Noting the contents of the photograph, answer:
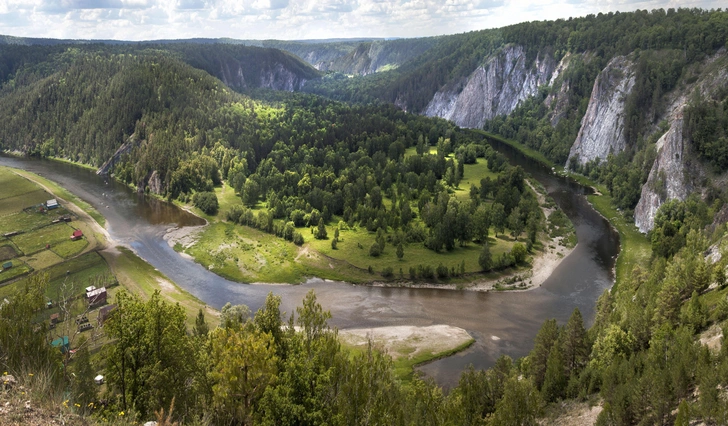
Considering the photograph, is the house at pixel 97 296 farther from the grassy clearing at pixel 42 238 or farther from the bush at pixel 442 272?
the bush at pixel 442 272

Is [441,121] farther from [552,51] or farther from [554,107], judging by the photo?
[552,51]

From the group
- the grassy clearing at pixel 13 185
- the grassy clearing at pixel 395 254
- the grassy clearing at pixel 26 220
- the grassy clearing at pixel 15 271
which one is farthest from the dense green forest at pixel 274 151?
the grassy clearing at pixel 15 271

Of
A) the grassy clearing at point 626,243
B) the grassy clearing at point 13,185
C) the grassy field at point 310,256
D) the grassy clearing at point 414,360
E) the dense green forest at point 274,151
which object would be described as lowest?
the grassy clearing at point 414,360

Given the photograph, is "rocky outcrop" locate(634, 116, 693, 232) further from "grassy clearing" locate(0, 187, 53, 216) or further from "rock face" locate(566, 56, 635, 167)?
"grassy clearing" locate(0, 187, 53, 216)

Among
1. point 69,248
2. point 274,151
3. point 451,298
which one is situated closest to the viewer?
point 451,298

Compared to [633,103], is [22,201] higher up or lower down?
lower down

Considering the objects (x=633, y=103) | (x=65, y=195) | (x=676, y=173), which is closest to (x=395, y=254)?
(x=676, y=173)

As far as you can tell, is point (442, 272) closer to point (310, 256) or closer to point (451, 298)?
point (451, 298)
